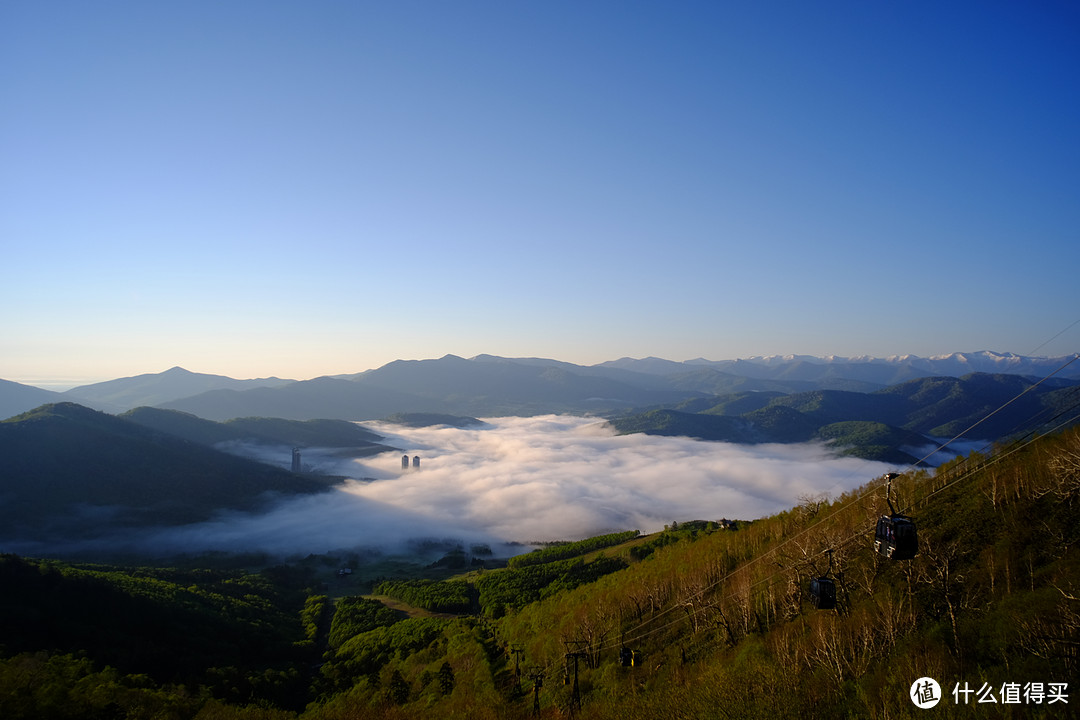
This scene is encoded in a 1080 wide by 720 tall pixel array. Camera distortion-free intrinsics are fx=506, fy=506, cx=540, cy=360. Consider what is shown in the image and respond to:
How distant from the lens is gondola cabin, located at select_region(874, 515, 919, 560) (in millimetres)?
24703

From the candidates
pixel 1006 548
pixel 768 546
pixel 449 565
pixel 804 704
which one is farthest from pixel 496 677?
pixel 449 565

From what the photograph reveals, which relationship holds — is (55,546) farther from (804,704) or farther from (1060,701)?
(1060,701)

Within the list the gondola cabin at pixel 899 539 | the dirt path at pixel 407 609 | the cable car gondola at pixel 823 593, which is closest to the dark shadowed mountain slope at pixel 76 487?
the dirt path at pixel 407 609

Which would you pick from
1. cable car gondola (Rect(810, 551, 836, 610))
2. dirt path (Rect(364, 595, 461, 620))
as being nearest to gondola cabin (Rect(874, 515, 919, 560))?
cable car gondola (Rect(810, 551, 836, 610))

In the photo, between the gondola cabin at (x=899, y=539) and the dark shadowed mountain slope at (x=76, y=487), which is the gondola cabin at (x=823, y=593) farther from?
the dark shadowed mountain slope at (x=76, y=487)

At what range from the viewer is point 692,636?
157 feet

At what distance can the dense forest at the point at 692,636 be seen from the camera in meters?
28.0

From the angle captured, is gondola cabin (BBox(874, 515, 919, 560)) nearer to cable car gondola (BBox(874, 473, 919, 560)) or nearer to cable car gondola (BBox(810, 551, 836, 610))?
cable car gondola (BBox(874, 473, 919, 560))

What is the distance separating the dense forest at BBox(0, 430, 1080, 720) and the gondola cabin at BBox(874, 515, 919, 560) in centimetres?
638

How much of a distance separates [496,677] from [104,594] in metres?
62.1

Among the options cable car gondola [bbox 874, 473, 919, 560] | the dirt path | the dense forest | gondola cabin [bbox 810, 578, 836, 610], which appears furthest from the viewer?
the dirt path

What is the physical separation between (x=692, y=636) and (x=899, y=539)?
1140 inches

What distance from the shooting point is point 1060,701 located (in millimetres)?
21469

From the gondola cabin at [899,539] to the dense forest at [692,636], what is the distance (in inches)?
251
